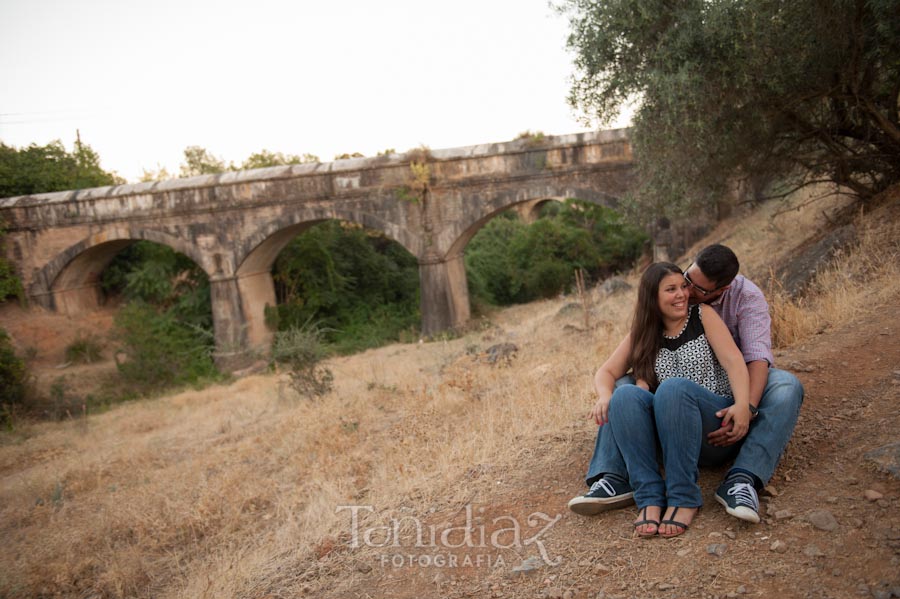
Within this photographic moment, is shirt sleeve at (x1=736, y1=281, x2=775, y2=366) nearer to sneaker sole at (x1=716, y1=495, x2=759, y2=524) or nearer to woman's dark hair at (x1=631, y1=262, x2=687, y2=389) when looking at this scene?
woman's dark hair at (x1=631, y1=262, x2=687, y2=389)

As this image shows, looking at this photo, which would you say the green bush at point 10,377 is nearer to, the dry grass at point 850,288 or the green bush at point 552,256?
the green bush at point 552,256

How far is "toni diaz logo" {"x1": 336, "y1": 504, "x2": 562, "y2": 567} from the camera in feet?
10.3

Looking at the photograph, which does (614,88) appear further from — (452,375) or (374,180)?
(374,180)

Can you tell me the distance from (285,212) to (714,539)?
46.0 ft

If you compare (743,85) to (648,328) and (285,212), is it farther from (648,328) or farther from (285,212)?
(285,212)

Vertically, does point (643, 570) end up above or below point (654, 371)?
below

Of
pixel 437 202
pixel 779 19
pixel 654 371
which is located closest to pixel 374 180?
pixel 437 202

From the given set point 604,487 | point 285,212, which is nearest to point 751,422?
point 604,487

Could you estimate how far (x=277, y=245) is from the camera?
16859 millimetres

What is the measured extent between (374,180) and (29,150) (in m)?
12.6

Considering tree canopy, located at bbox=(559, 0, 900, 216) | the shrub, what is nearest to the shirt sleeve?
tree canopy, located at bbox=(559, 0, 900, 216)

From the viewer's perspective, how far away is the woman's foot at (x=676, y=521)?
278 centimetres

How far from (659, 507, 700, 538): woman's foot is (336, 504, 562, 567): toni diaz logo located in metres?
0.49

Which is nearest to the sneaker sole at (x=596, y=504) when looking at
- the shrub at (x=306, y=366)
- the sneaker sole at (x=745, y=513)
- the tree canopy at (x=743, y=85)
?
the sneaker sole at (x=745, y=513)
